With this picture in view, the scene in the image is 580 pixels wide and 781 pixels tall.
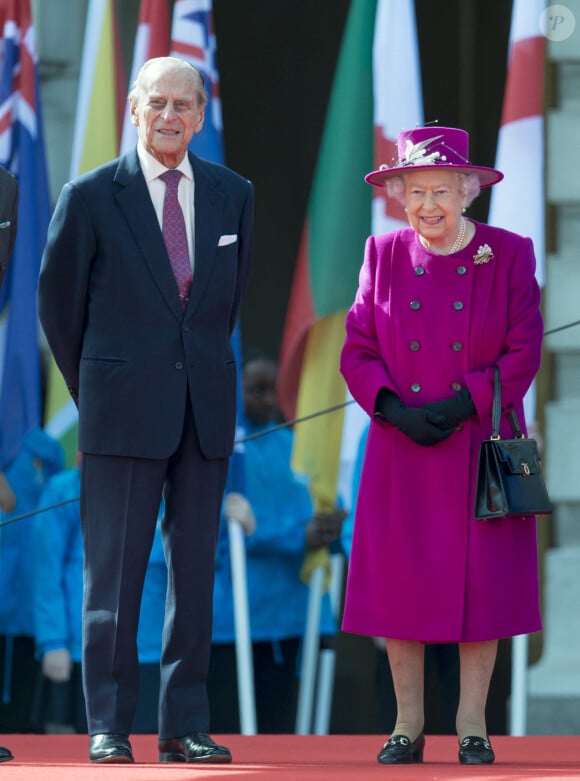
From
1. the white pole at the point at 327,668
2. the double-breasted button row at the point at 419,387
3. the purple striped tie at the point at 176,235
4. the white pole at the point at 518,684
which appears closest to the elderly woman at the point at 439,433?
the double-breasted button row at the point at 419,387

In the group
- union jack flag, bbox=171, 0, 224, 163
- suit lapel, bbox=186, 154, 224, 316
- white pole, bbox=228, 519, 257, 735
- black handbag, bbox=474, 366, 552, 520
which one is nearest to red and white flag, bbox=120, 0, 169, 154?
A: union jack flag, bbox=171, 0, 224, 163

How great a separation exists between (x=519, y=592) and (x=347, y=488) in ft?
7.64

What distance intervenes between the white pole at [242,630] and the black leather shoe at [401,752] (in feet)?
5.92

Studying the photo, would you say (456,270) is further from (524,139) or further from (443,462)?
(524,139)

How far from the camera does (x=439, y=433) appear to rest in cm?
433

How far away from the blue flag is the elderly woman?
8.18 ft

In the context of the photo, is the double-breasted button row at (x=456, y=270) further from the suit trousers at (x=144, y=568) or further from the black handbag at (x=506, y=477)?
the suit trousers at (x=144, y=568)

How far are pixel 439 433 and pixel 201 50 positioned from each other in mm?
2737

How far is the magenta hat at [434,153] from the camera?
441cm

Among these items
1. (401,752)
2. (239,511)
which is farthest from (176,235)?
(239,511)

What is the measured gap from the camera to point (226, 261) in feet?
14.3

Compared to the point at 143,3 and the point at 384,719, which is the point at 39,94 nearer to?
the point at 143,3

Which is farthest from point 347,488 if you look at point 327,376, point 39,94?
point 39,94

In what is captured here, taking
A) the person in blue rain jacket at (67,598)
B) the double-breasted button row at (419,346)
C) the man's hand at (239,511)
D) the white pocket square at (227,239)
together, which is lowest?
→ the person in blue rain jacket at (67,598)
